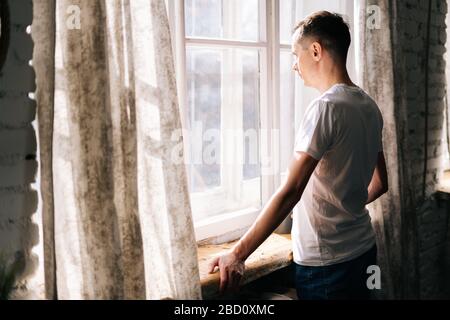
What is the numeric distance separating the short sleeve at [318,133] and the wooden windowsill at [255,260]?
59 centimetres

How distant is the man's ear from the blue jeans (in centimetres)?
77

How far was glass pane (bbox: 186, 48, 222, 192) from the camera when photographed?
6.24 feet

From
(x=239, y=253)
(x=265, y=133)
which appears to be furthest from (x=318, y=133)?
(x=265, y=133)

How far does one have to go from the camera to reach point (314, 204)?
1.57 meters

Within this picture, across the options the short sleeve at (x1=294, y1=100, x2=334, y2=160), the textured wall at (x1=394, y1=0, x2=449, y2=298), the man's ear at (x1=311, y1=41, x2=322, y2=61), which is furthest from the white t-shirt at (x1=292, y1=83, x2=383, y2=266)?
the textured wall at (x1=394, y1=0, x2=449, y2=298)

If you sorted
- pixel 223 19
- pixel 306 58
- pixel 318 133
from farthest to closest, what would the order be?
pixel 223 19 < pixel 306 58 < pixel 318 133

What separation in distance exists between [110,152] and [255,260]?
0.89 meters

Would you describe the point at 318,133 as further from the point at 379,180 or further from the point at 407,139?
the point at 407,139

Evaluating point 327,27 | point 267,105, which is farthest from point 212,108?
point 327,27

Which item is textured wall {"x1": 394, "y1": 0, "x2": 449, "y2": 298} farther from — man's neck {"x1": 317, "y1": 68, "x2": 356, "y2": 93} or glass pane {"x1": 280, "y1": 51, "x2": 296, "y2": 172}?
man's neck {"x1": 317, "y1": 68, "x2": 356, "y2": 93}

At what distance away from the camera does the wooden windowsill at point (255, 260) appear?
1601 millimetres

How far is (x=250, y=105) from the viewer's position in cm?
209

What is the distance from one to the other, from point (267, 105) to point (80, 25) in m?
1.06

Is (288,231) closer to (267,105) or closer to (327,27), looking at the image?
(267,105)
